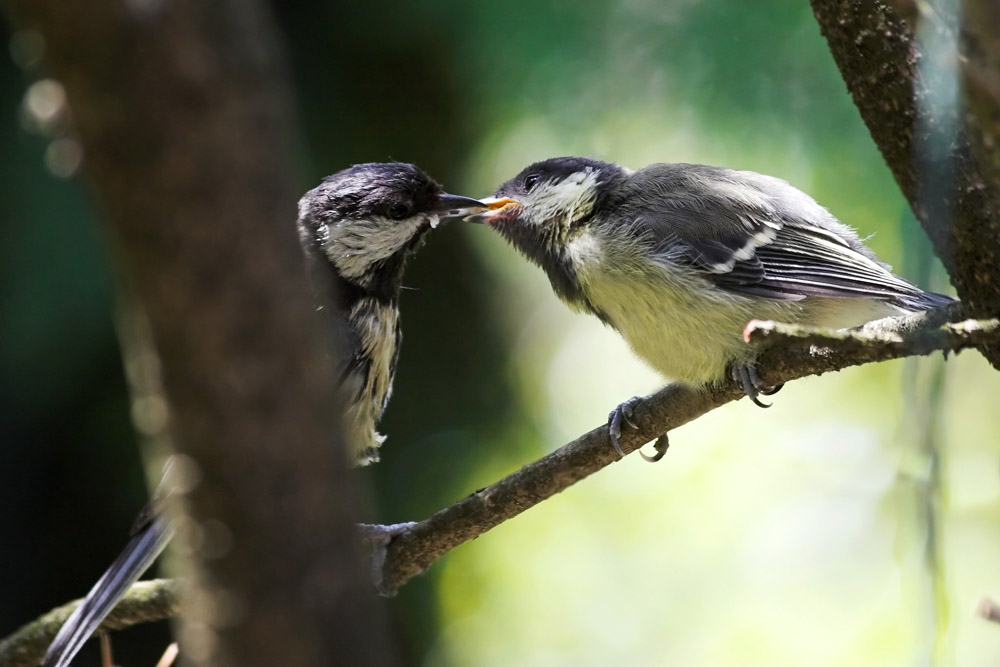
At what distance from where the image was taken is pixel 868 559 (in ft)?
11.4

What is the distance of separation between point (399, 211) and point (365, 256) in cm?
15

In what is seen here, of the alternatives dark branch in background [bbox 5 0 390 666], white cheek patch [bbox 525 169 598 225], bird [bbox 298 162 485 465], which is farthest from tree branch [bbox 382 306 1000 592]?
dark branch in background [bbox 5 0 390 666]

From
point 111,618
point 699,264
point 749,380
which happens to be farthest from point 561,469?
point 111,618

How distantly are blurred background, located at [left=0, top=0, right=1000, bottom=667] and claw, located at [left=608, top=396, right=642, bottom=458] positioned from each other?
869mm

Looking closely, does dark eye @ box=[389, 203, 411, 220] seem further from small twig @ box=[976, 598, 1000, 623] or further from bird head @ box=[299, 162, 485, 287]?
small twig @ box=[976, 598, 1000, 623]

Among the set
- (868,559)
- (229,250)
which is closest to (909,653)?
(868,559)

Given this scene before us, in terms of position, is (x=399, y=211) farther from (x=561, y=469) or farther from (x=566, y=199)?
(x=561, y=469)

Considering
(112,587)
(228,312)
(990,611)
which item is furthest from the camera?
(112,587)

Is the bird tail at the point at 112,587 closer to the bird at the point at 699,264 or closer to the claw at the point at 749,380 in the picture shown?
the bird at the point at 699,264

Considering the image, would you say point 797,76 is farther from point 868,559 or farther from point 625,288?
point 868,559

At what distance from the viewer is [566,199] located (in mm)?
2607

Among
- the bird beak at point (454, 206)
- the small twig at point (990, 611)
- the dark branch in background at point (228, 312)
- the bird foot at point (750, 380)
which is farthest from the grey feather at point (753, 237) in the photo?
the dark branch in background at point (228, 312)

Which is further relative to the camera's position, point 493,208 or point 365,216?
point 493,208

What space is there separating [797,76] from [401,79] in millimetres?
1336
